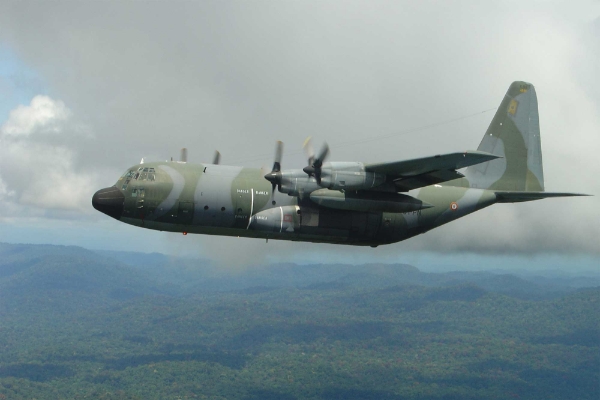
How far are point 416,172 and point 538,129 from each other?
51.2 ft

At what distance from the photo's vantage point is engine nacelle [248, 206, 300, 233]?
2944 cm

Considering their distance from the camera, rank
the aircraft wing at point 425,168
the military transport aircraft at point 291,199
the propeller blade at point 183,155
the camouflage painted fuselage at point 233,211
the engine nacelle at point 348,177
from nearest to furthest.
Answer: the aircraft wing at point 425,168 → the engine nacelle at point 348,177 → the military transport aircraft at point 291,199 → the camouflage painted fuselage at point 233,211 → the propeller blade at point 183,155

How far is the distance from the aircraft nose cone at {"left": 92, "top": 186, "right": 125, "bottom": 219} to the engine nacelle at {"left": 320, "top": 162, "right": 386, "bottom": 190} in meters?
11.0

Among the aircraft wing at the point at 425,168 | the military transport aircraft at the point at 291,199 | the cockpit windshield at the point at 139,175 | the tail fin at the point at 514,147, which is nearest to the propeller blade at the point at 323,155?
the military transport aircraft at the point at 291,199

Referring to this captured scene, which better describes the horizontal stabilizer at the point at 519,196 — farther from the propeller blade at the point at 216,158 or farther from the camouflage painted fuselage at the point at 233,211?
the propeller blade at the point at 216,158

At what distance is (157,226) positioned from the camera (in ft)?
97.9

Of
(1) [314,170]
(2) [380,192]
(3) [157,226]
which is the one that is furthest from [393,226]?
(3) [157,226]

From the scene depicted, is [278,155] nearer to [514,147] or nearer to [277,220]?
[277,220]

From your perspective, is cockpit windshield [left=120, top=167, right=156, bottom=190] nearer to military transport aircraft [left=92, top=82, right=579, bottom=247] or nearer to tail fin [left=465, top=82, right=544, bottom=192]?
military transport aircraft [left=92, top=82, right=579, bottom=247]

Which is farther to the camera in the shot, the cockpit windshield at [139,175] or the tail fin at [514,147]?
the tail fin at [514,147]

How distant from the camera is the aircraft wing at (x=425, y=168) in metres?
25.3

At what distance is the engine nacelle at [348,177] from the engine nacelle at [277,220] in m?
3.25

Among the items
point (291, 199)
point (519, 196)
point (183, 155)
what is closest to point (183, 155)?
point (183, 155)

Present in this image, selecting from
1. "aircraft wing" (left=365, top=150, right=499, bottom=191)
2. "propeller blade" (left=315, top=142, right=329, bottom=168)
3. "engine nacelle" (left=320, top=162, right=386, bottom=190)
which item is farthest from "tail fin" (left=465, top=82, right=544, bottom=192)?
"propeller blade" (left=315, top=142, right=329, bottom=168)
